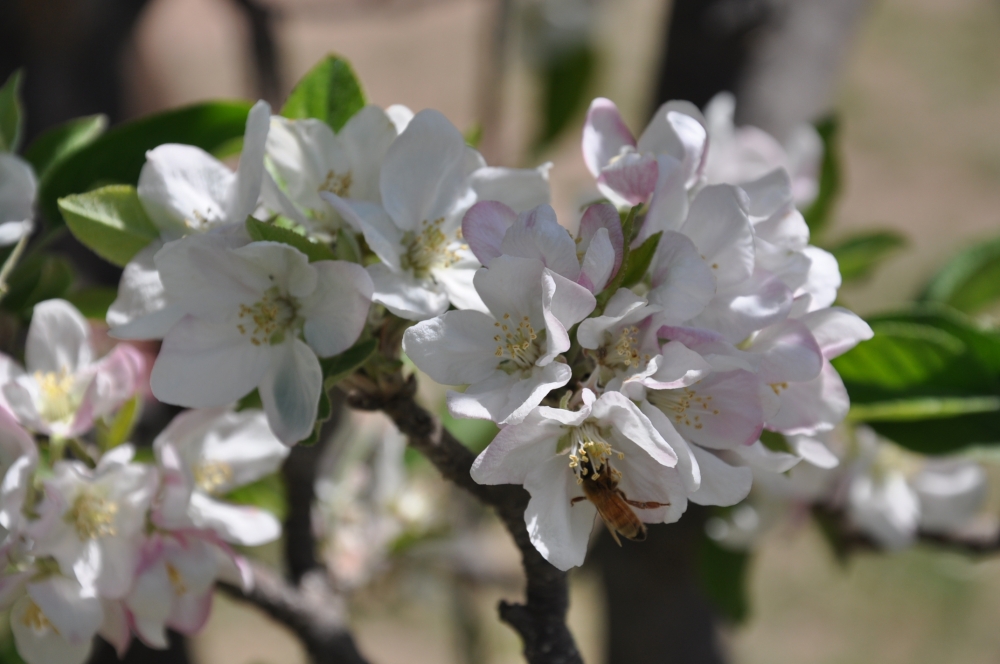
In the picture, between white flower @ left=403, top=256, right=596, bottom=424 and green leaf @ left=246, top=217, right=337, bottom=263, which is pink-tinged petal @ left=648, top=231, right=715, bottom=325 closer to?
white flower @ left=403, top=256, right=596, bottom=424

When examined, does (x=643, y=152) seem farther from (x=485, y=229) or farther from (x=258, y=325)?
(x=258, y=325)

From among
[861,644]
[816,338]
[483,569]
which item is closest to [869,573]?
[861,644]

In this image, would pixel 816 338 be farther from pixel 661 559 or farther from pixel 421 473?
pixel 421 473

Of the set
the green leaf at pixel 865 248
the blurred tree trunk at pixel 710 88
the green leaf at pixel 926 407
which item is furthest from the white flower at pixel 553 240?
the blurred tree trunk at pixel 710 88

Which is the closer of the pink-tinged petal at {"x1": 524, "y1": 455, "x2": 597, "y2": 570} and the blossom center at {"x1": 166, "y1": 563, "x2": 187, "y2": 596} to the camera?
the pink-tinged petal at {"x1": 524, "y1": 455, "x2": 597, "y2": 570}

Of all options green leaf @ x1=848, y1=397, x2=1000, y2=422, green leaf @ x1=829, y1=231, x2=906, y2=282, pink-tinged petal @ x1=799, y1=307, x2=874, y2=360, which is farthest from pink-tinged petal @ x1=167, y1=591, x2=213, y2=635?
green leaf @ x1=829, y1=231, x2=906, y2=282

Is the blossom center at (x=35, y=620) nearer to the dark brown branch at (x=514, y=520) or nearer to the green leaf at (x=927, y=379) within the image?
the dark brown branch at (x=514, y=520)
